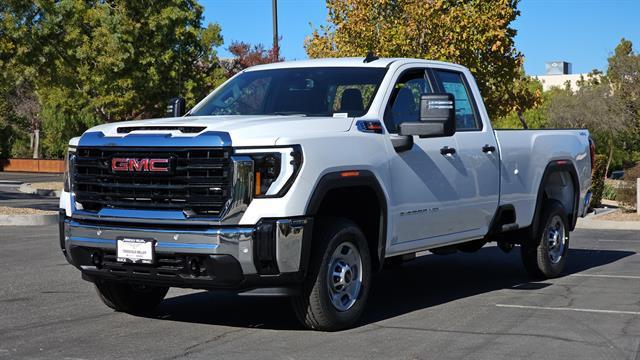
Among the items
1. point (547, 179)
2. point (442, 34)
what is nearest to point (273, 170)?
point (547, 179)

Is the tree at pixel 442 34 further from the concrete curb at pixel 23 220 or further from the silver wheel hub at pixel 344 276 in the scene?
the silver wheel hub at pixel 344 276

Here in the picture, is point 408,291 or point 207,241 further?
point 408,291

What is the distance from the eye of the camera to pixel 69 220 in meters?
7.64

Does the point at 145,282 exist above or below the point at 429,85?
below

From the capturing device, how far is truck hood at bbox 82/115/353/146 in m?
6.93

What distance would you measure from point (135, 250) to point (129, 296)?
55.0 inches

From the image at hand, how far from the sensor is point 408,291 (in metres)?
9.99

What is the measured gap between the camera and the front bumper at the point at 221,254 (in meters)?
6.82

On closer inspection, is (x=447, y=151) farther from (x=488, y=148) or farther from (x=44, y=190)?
(x=44, y=190)

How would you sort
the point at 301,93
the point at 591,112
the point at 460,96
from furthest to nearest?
the point at 591,112 → the point at 460,96 → the point at 301,93

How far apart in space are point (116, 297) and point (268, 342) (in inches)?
72.0

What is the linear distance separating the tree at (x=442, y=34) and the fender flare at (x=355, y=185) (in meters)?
19.1

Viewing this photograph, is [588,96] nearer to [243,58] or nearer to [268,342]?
[243,58]

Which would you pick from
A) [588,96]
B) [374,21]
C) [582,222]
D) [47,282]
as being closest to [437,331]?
[47,282]
